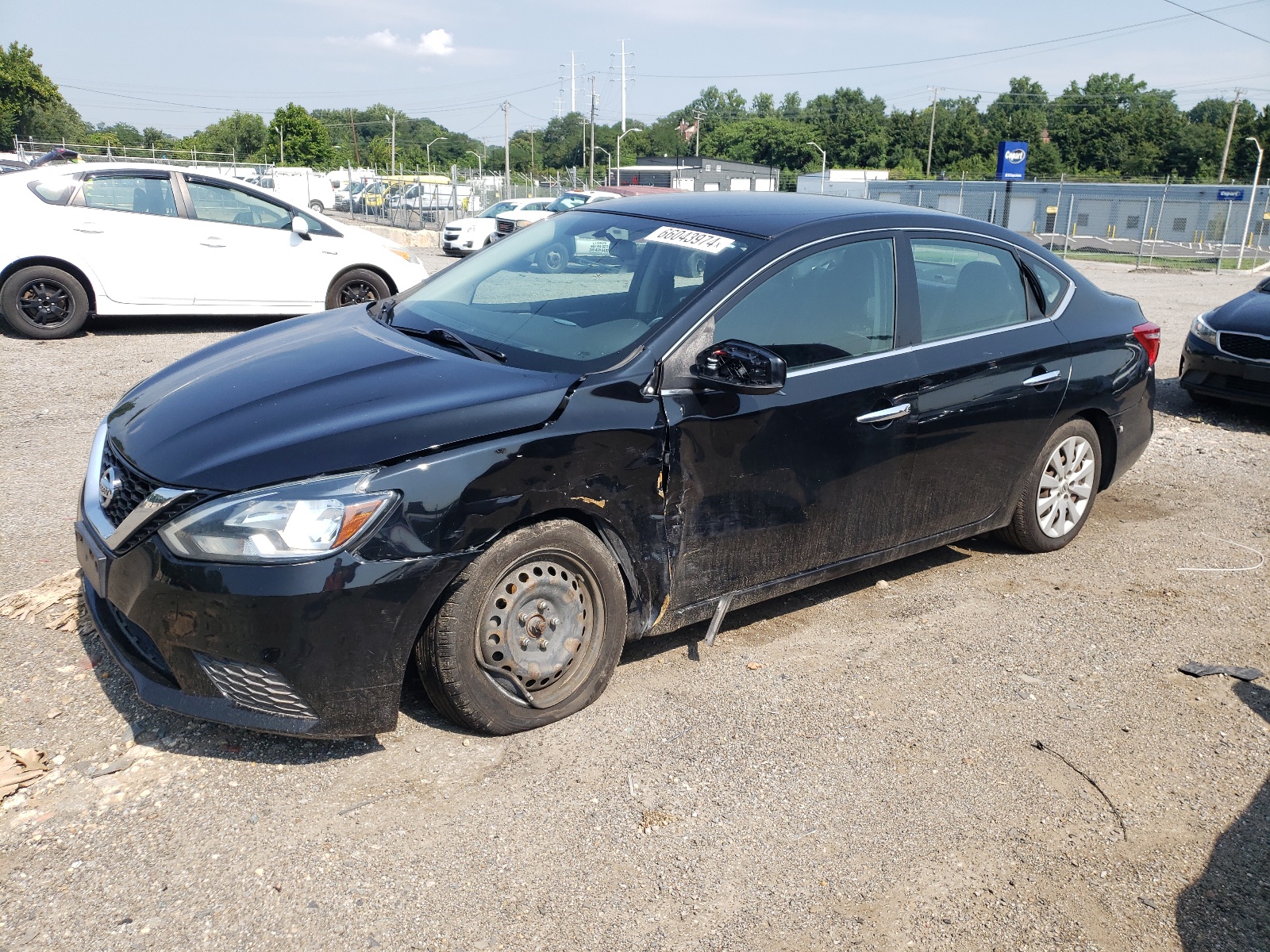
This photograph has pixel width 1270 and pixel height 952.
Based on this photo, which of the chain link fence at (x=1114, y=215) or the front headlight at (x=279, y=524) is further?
the chain link fence at (x=1114, y=215)

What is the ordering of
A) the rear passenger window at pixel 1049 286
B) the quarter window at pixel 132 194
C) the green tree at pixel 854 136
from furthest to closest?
the green tree at pixel 854 136 → the quarter window at pixel 132 194 → the rear passenger window at pixel 1049 286

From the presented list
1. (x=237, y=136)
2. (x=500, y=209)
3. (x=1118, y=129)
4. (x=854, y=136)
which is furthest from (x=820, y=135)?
(x=500, y=209)

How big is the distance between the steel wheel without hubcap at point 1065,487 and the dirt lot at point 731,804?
2.14ft

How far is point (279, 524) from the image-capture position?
2807 mm

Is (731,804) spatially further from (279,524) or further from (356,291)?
(356,291)

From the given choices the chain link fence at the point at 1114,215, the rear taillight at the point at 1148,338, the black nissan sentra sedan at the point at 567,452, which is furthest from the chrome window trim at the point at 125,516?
the chain link fence at the point at 1114,215

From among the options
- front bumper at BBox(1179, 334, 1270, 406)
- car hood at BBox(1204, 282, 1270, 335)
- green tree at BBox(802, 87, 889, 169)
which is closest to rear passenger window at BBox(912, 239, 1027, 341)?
front bumper at BBox(1179, 334, 1270, 406)

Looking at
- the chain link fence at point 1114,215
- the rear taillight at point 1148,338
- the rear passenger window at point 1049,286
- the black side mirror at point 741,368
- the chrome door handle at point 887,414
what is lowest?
the chain link fence at point 1114,215

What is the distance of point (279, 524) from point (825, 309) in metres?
2.24

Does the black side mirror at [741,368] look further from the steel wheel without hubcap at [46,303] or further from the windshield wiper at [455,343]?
the steel wheel without hubcap at [46,303]

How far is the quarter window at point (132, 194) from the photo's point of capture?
952 cm

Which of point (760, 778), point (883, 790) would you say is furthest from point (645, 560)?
point (883, 790)

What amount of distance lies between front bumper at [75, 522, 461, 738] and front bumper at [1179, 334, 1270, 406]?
780cm

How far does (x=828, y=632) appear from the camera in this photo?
430 centimetres
